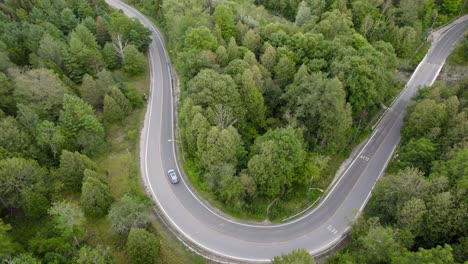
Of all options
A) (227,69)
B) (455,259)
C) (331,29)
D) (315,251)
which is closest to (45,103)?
(227,69)

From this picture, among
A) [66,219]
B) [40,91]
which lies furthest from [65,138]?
[66,219]

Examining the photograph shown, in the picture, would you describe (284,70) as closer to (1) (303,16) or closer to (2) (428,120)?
(1) (303,16)

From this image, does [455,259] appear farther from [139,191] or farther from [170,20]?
[170,20]

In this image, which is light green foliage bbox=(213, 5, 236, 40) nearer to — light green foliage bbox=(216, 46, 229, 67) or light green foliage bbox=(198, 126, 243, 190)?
light green foliage bbox=(216, 46, 229, 67)

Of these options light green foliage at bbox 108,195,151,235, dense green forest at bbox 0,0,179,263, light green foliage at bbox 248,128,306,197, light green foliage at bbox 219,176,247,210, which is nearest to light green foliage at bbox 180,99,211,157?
light green foliage at bbox 219,176,247,210

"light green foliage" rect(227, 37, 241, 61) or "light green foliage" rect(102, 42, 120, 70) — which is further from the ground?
"light green foliage" rect(227, 37, 241, 61)

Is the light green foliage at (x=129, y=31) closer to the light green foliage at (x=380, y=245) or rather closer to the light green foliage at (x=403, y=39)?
the light green foliage at (x=403, y=39)

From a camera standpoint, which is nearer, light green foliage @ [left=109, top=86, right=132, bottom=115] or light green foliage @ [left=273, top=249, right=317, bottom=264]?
light green foliage @ [left=273, top=249, right=317, bottom=264]
